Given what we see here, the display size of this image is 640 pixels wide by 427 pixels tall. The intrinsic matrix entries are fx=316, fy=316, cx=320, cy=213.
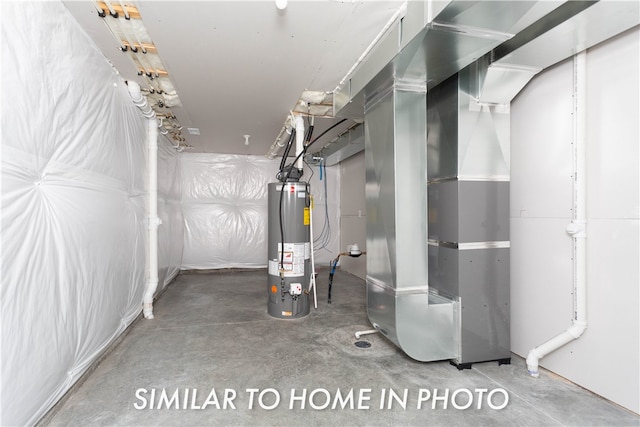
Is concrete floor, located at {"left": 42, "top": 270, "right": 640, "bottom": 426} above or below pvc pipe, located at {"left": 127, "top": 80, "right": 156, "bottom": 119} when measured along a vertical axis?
below

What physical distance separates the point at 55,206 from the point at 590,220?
3.01 m

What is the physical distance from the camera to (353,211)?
5723 mm

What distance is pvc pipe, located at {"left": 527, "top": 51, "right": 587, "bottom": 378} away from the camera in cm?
189

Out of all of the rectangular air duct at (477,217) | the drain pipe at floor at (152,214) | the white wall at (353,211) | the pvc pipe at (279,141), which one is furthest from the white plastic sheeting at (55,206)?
the white wall at (353,211)

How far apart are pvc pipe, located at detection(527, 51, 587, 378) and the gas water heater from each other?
218 cm

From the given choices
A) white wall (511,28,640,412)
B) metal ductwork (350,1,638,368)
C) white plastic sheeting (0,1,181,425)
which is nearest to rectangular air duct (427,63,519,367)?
metal ductwork (350,1,638,368)

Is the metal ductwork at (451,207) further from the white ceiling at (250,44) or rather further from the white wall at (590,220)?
the white ceiling at (250,44)

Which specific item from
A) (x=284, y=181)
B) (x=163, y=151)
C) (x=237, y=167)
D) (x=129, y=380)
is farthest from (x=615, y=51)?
(x=237, y=167)

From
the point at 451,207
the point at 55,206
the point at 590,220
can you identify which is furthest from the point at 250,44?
the point at 590,220

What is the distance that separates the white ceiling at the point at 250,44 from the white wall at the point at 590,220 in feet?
4.18

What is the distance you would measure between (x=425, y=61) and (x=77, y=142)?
215 centimetres

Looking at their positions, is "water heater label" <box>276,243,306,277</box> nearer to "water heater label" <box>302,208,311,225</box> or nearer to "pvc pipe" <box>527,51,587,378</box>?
"water heater label" <box>302,208,311,225</box>

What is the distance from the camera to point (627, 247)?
171 cm

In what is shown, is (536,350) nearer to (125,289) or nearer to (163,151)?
(125,289)
